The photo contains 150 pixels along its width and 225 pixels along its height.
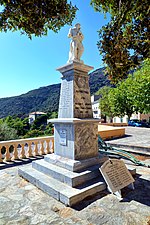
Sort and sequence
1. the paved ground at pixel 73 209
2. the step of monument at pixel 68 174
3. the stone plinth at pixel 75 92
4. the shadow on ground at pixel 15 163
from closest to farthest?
the paved ground at pixel 73 209, the step of monument at pixel 68 174, the stone plinth at pixel 75 92, the shadow on ground at pixel 15 163

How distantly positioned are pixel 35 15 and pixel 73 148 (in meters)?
2.99

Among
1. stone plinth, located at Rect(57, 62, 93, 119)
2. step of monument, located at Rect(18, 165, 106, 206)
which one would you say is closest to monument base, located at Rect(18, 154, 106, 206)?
step of monument, located at Rect(18, 165, 106, 206)

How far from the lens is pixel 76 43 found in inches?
178

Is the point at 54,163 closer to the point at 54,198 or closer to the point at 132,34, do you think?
the point at 54,198

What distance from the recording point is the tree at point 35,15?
3215 mm

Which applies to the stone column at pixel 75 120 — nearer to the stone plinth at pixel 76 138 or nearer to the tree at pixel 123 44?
the stone plinth at pixel 76 138

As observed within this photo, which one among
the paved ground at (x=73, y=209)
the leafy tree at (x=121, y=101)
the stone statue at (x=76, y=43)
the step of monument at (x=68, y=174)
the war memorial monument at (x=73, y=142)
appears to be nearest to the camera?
the paved ground at (x=73, y=209)

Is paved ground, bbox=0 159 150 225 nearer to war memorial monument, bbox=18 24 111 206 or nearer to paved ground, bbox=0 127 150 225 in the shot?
paved ground, bbox=0 127 150 225

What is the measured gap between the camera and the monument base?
319cm

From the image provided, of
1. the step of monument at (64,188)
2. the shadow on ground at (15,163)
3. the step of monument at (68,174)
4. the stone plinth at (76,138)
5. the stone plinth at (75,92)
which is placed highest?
the stone plinth at (75,92)

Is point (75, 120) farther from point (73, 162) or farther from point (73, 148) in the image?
point (73, 162)

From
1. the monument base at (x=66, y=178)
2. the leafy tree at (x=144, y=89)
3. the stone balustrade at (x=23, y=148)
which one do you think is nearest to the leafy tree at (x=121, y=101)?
the leafy tree at (x=144, y=89)

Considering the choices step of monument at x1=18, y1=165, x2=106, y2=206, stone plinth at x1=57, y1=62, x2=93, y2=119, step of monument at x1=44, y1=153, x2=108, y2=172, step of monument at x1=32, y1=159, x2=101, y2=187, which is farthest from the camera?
stone plinth at x1=57, y1=62, x2=93, y2=119

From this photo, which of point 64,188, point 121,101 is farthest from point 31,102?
point 64,188
